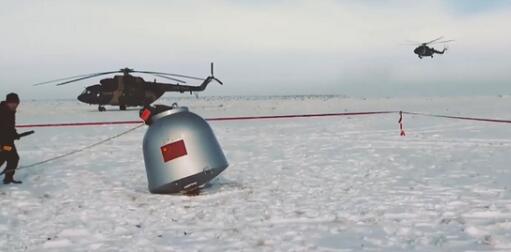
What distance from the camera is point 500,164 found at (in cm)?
1097

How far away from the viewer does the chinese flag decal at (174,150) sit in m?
7.69

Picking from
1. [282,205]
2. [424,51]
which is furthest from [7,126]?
[424,51]

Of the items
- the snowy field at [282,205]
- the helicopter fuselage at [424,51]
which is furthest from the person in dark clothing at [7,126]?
the helicopter fuselage at [424,51]

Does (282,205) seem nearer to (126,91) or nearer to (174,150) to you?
(174,150)

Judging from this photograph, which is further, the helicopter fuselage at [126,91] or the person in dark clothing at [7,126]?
the helicopter fuselage at [126,91]

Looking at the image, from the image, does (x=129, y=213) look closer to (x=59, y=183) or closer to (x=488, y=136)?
(x=59, y=183)

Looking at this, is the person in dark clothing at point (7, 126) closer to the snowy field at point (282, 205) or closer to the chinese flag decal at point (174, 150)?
the snowy field at point (282, 205)

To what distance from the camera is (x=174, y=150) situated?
7688mm

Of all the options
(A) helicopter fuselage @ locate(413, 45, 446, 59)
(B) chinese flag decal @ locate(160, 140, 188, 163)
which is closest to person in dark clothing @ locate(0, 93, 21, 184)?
(B) chinese flag decal @ locate(160, 140, 188, 163)

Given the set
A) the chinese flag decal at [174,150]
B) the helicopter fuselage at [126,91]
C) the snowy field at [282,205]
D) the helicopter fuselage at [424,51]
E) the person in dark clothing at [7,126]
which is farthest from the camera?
the helicopter fuselage at [424,51]

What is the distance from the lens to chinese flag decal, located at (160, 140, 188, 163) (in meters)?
7.69

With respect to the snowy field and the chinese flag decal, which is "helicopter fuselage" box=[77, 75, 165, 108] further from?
the chinese flag decal

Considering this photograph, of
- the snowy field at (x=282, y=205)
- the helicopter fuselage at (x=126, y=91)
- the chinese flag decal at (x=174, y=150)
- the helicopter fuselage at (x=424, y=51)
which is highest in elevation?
the helicopter fuselage at (x=424, y=51)

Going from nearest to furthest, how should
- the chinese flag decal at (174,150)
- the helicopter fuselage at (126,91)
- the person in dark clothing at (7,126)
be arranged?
the chinese flag decal at (174,150) → the person in dark clothing at (7,126) → the helicopter fuselage at (126,91)
